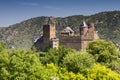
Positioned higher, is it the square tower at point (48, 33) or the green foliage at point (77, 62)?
the square tower at point (48, 33)

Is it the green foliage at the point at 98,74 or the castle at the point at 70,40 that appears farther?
the castle at the point at 70,40

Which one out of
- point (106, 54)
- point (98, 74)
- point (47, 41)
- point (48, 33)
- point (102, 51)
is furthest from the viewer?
point (48, 33)

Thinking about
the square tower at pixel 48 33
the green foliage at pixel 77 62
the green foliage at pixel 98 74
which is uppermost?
the square tower at pixel 48 33

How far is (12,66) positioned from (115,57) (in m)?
30.3

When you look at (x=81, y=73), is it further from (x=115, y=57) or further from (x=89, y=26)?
(x=89, y=26)

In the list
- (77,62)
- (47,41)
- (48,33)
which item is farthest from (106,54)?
(48,33)

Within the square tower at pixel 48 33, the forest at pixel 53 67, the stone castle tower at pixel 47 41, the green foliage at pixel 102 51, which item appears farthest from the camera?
the square tower at pixel 48 33

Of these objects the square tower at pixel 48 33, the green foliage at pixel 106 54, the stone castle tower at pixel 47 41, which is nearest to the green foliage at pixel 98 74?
the green foliage at pixel 106 54

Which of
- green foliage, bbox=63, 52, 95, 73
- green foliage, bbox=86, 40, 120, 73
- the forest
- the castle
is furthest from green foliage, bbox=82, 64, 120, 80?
the castle

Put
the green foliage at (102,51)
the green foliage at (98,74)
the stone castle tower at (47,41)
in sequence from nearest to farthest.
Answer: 1. the green foliage at (98,74)
2. the green foliage at (102,51)
3. the stone castle tower at (47,41)

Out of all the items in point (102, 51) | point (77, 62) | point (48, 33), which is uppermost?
point (48, 33)

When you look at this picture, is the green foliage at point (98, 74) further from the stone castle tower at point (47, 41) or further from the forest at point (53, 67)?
the stone castle tower at point (47, 41)

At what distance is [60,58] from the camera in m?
77.4

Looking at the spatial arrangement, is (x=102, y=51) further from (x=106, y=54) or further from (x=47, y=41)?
(x=47, y=41)
